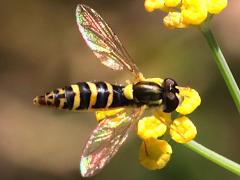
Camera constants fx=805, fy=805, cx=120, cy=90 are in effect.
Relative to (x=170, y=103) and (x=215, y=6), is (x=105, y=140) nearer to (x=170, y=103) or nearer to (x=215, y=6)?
(x=170, y=103)

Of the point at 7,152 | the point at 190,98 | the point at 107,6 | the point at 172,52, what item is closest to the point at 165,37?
the point at 172,52

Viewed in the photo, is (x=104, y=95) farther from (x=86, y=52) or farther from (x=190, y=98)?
(x=86, y=52)

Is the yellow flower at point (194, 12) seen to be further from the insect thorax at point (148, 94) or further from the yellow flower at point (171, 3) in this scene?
the insect thorax at point (148, 94)

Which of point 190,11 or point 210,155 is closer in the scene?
point 210,155

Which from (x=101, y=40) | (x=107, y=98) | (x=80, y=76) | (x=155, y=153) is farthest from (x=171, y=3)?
(x=80, y=76)

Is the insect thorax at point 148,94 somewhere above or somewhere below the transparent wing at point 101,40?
below

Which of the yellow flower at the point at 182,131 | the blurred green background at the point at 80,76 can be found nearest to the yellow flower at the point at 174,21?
the yellow flower at the point at 182,131

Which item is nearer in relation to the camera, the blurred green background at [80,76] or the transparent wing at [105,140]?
the transparent wing at [105,140]
